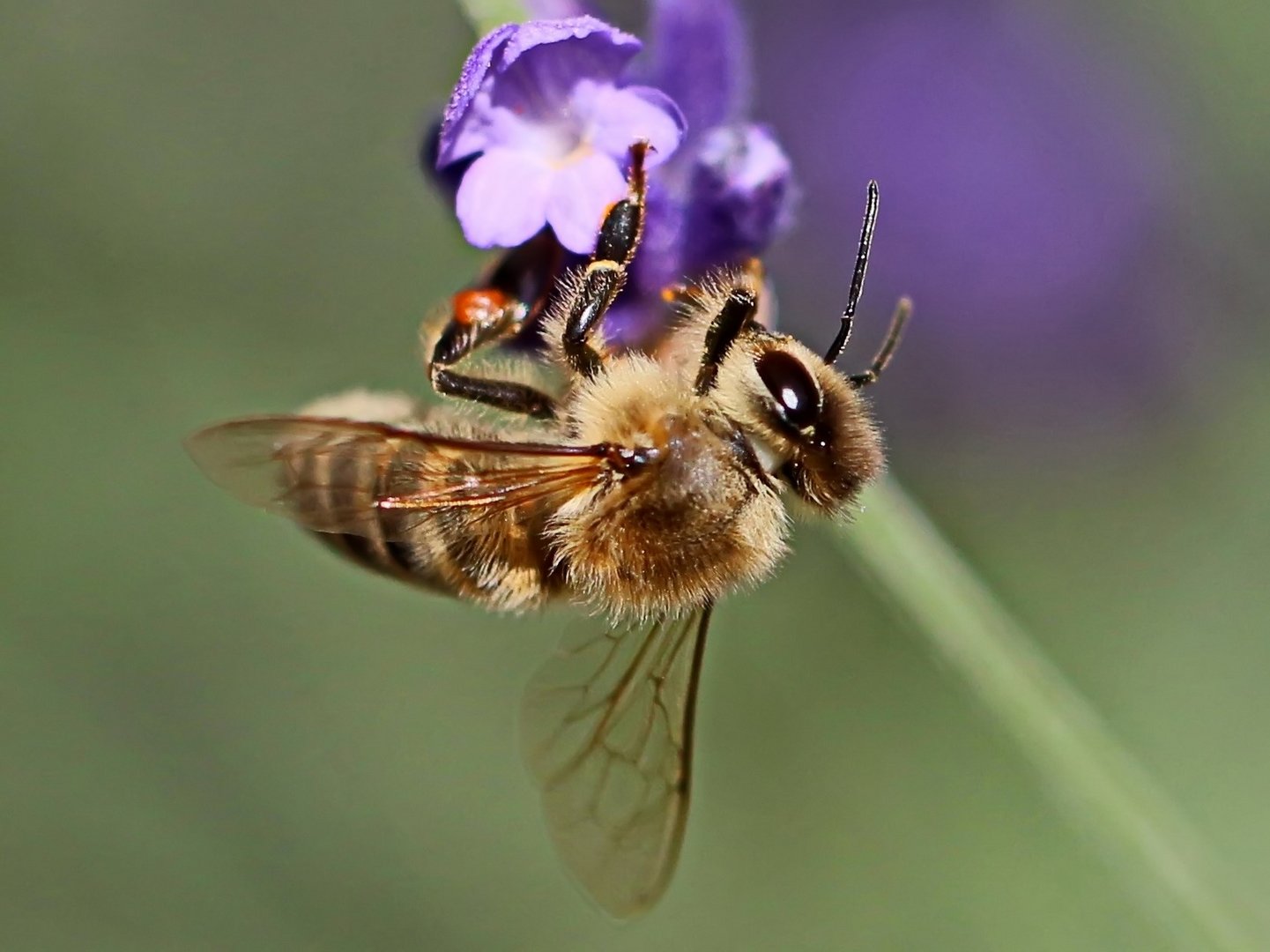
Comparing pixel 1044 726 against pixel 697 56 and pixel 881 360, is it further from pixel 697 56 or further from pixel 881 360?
pixel 697 56

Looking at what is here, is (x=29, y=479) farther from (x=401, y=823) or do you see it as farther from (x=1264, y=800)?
(x=1264, y=800)

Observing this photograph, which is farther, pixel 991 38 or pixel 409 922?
pixel 991 38

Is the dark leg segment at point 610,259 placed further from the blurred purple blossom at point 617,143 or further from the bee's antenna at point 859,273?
the bee's antenna at point 859,273

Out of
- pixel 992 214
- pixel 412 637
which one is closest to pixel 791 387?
pixel 412 637

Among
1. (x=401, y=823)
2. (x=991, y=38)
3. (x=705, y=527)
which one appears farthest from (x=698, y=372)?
(x=991, y=38)

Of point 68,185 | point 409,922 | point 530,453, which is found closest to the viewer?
point 530,453

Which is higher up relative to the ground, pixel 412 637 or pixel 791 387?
pixel 412 637

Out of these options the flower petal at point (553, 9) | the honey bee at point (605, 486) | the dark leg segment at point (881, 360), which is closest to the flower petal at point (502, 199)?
the honey bee at point (605, 486)

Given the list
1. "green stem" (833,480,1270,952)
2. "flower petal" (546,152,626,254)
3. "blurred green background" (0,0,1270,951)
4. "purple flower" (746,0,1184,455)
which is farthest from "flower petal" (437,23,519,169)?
"purple flower" (746,0,1184,455)
